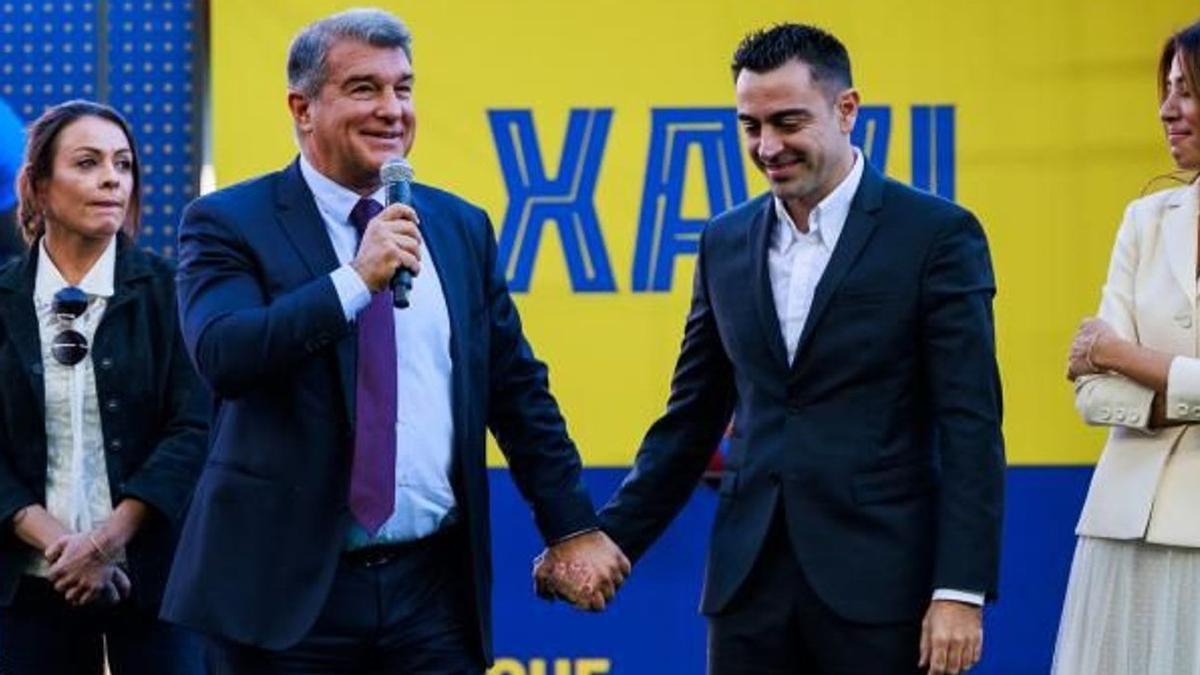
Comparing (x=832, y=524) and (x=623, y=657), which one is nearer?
(x=832, y=524)

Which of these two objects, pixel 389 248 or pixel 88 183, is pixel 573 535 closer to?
pixel 389 248

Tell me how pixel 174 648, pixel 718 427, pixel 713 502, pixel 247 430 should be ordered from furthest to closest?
pixel 713 502, pixel 174 648, pixel 718 427, pixel 247 430

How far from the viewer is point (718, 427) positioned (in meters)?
4.82

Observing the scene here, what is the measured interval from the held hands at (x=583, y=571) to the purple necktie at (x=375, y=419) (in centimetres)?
51

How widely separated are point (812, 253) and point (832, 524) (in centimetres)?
51

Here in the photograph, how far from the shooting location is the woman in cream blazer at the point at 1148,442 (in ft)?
15.8

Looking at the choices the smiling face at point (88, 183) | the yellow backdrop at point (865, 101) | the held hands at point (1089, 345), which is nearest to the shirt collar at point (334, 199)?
the smiling face at point (88, 183)

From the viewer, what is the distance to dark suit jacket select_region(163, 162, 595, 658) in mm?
4141

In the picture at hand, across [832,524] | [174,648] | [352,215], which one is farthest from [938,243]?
[174,648]

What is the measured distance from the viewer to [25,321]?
5.33 meters

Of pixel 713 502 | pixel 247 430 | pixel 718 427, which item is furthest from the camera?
Answer: pixel 713 502

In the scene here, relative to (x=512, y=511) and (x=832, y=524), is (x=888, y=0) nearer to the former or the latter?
→ (x=512, y=511)

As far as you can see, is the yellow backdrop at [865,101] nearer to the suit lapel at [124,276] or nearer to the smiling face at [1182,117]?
the suit lapel at [124,276]

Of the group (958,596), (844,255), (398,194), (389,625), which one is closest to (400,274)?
(398,194)
